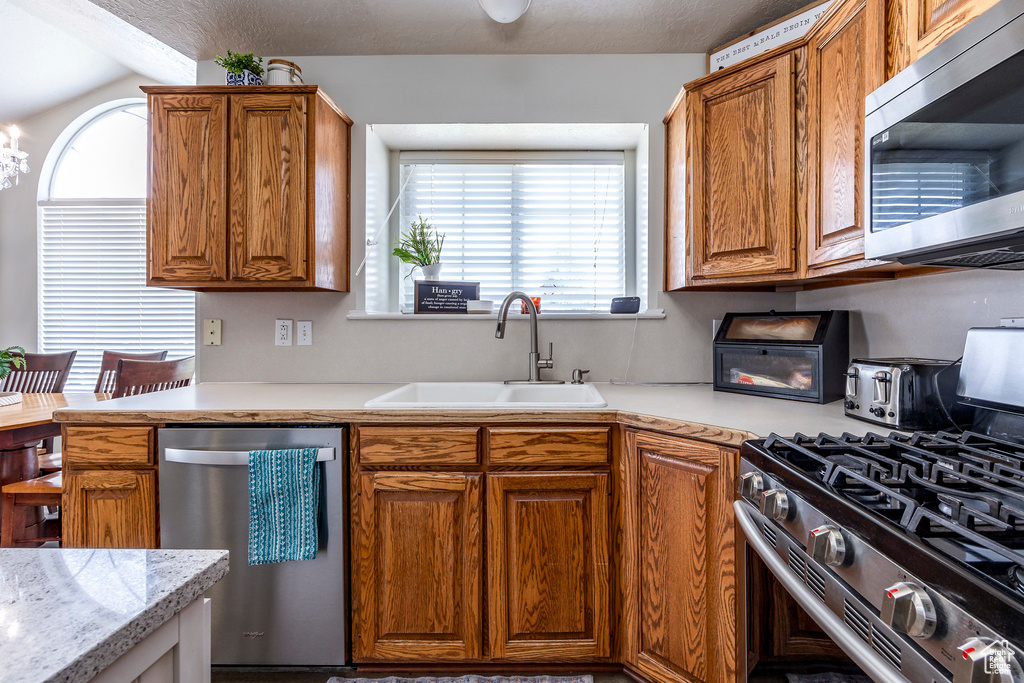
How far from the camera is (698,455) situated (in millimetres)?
1381

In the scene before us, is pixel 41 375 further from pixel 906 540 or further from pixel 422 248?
pixel 906 540

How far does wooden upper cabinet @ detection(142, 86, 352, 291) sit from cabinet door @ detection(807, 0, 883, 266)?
1776mm

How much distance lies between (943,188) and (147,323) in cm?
498

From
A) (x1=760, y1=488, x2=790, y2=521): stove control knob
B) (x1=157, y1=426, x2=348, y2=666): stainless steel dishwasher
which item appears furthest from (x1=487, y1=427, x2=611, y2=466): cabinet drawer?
(x1=760, y1=488, x2=790, y2=521): stove control knob

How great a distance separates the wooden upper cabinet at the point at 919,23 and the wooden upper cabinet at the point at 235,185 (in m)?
1.87

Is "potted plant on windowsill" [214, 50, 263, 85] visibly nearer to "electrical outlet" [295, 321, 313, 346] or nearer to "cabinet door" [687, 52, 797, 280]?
"electrical outlet" [295, 321, 313, 346]

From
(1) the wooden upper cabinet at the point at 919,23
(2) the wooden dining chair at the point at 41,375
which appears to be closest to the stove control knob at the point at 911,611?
(1) the wooden upper cabinet at the point at 919,23

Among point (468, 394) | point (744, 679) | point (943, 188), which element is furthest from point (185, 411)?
point (943, 188)

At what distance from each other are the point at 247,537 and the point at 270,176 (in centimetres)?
133

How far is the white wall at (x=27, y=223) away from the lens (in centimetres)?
401

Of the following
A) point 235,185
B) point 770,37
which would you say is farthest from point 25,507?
point 770,37

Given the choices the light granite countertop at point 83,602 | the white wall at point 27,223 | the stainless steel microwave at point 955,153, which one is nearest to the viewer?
the light granite countertop at point 83,602

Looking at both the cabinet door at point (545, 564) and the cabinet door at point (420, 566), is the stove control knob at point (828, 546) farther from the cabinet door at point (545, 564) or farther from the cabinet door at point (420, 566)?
the cabinet door at point (420, 566)

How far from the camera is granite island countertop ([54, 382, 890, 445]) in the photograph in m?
1.35
